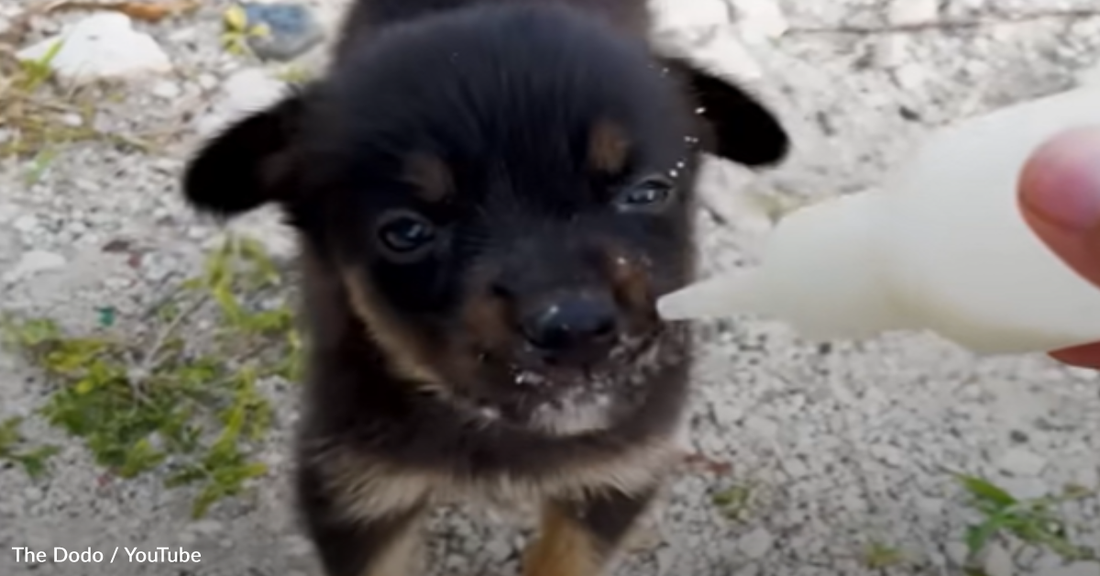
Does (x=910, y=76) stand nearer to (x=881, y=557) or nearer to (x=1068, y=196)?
(x=881, y=557)

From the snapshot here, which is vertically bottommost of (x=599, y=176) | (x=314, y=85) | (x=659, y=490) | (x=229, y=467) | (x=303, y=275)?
(x=229, y=467)

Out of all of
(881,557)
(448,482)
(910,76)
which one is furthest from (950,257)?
(910,76)

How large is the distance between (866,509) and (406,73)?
1.01m

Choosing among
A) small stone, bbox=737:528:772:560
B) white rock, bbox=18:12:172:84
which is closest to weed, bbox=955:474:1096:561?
small stone, bbox=737:528:772:560

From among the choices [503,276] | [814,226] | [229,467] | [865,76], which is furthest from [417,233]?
[865,76]

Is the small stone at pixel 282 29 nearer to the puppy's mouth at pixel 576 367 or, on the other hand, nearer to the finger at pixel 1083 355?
the puppy's mouth at pixel 576 367

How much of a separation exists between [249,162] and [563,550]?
0.61m

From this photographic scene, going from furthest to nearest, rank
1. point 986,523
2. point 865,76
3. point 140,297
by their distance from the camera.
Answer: point 865,76 → point 140,297 → point 986,523

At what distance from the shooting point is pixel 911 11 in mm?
3012

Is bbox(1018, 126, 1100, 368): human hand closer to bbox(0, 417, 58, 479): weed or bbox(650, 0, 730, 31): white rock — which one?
bbox(0, 417, 58, 479): weed

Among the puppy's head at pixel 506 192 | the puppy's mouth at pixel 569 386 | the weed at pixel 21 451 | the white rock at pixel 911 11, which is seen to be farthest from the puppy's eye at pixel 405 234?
the white rock at pixel 911 11

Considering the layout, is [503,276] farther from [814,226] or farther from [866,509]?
[866,509]

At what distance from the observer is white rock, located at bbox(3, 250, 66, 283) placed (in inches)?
103

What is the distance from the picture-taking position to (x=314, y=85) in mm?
1947
